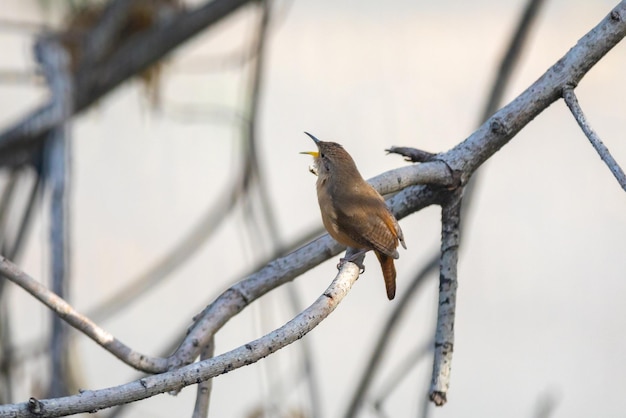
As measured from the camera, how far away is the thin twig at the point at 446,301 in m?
1.69

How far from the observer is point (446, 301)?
69.8 inches

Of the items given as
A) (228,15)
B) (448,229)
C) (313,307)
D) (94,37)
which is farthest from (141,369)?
(94,37)

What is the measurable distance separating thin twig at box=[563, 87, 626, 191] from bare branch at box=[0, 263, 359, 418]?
0.46 metres

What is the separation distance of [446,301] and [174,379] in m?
0.58

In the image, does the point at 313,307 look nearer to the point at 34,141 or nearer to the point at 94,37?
the point at 34,141

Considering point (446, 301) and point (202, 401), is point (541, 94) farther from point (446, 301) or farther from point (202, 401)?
point (202, 401)

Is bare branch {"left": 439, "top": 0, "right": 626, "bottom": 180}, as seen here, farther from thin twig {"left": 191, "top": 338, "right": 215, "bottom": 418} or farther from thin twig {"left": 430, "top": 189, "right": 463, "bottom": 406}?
thin twig {"left": 191, "top": 338, "right": 215, "bottom": 418}

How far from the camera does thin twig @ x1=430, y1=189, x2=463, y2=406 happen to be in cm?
169

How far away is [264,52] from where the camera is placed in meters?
3.57

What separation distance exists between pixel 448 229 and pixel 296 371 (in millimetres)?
1875

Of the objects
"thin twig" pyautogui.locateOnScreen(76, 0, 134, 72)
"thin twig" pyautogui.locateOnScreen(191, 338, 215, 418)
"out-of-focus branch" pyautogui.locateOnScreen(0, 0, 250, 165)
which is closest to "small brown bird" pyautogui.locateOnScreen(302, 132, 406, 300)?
"thin twig" pyautogui.locateOnScreen(191, 338, 215, 418)

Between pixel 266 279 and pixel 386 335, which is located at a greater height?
pixel 386 335

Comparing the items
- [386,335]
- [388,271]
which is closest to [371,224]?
[388,271]

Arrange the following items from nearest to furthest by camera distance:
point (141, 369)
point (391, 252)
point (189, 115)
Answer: point (141, 369) < point (391, 252) < point (189, 115)
